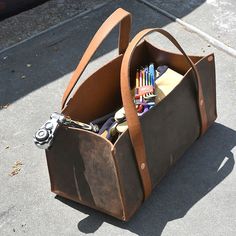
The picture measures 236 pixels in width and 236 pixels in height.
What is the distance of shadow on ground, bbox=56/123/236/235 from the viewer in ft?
6.63

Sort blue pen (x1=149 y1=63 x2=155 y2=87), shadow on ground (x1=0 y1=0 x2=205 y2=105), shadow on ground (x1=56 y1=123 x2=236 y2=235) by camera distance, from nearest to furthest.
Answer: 1. shadow on ground (x1=56 y1=123 x2=236 y2=235)
2. blue pen (x1=149 y1=63 x2=155 y2=87)
3. shadow on ground (x1=0 y1=0 x2=205 y2=105)

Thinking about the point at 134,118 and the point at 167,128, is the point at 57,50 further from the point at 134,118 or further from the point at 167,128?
the point at 134,118

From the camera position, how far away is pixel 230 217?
2002mm

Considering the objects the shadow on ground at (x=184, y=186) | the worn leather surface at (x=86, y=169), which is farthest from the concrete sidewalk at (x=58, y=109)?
the worn leather surface at (x=86, y=169)

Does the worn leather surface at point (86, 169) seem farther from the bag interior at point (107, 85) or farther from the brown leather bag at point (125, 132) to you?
the bag interior at point (107, 85)

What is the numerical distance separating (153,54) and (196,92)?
0.97 ft

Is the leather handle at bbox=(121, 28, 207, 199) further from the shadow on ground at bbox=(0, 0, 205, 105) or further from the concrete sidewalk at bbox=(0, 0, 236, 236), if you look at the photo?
the shadow on ground at bbox=(0, 0, 205, 105)

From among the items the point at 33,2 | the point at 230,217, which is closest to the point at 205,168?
the point at 230,217

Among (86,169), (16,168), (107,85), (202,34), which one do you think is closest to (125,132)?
(86,169)

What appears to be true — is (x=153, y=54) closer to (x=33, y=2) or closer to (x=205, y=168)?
(x=205, y=168)

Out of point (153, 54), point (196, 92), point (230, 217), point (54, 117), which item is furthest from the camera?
point (153, 54)

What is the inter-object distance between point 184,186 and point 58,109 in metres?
0.84

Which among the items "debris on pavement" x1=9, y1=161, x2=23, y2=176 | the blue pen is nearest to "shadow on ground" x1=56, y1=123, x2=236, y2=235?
"debris on pavement" x1=9, y1=161, x2=23, y2=176

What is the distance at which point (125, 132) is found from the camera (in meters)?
1.85
